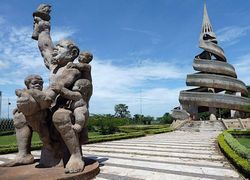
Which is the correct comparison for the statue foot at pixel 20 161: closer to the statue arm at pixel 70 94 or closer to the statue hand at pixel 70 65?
the statue arm at pixel 70 94

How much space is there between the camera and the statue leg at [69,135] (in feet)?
15.6

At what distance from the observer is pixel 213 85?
31625 millimetres

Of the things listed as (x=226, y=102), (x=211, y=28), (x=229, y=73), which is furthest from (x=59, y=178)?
(x=211, y=28)

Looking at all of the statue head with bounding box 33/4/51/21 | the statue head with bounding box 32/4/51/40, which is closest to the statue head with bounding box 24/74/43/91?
the statue head with bounding box 32/4/51/40

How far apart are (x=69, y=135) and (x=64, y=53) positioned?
174 cm

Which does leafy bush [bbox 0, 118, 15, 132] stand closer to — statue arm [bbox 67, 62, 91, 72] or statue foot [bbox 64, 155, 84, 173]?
statue arm [bbox 67, 62, 91, 72]

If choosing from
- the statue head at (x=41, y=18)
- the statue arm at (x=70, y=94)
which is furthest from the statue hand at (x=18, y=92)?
the statue head at (x=41, y=18)

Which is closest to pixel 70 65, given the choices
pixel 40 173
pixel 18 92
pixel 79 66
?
pixel 79 66

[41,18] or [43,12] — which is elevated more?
[43,12]

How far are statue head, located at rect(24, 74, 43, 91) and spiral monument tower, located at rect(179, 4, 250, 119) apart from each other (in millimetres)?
27778

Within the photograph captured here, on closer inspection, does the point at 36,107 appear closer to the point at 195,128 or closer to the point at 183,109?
the point at 195,128

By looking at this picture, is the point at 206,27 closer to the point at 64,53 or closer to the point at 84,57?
the point at 84,57

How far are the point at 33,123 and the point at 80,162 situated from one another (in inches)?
42.9

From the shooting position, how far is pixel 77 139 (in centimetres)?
496
